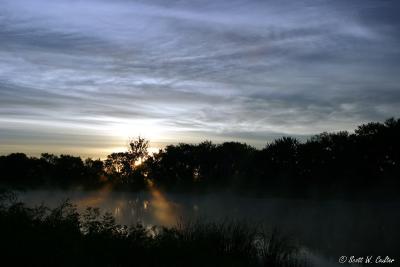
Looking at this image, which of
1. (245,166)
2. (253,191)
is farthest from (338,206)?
(245,166)

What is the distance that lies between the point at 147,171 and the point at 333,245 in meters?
69.9

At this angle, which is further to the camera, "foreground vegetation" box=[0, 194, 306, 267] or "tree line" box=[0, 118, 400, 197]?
"tree line" box=[0, 118, 400, 197]

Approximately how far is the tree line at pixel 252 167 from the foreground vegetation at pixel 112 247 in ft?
125

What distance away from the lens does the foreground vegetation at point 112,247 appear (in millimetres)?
10234

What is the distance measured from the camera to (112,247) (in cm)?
1266

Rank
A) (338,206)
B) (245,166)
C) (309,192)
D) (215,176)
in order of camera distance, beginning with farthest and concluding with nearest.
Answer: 1. (215,176)
2. (245,166)
3. (309,192)
4. (338,206)

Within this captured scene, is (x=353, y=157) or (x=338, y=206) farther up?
(x=353, y=157)

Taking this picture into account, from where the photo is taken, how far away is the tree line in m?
61.2

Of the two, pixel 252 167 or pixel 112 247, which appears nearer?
pixel 112 247

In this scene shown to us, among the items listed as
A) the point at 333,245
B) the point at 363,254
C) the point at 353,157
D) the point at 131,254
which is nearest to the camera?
the point at 131,254

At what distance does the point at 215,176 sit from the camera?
83375mm

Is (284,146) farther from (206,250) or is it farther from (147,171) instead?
(206,250)

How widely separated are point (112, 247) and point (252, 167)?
64.9 m

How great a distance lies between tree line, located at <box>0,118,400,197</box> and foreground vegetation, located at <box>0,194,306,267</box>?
37949 mm
